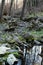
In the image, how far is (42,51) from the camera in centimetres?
802

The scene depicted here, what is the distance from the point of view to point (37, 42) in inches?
390

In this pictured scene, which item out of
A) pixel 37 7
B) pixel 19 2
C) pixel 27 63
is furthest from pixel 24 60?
pixel 19 2

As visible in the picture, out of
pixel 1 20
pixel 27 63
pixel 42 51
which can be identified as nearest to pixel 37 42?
pixel 42 51

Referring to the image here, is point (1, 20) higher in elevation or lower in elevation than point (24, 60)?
lower

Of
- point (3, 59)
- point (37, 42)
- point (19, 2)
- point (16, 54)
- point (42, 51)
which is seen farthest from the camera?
point (19, 2)

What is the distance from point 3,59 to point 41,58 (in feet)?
4.38

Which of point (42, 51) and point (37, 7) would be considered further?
point (37, 7)

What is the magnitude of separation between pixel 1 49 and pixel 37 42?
9.96ft

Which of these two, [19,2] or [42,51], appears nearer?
[42,51]

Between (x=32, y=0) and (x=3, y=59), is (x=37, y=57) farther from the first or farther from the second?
(x=32, y=0)

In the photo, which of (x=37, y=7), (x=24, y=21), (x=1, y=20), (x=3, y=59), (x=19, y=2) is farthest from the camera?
(x=19, y=2)

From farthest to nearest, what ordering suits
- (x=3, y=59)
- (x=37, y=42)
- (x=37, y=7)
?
1. (x=37, y=7)
2. (x=37, y=42)
3. (x=3, y=59)

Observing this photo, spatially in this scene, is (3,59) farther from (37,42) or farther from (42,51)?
(37,42)

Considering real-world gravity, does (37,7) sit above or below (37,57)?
below
